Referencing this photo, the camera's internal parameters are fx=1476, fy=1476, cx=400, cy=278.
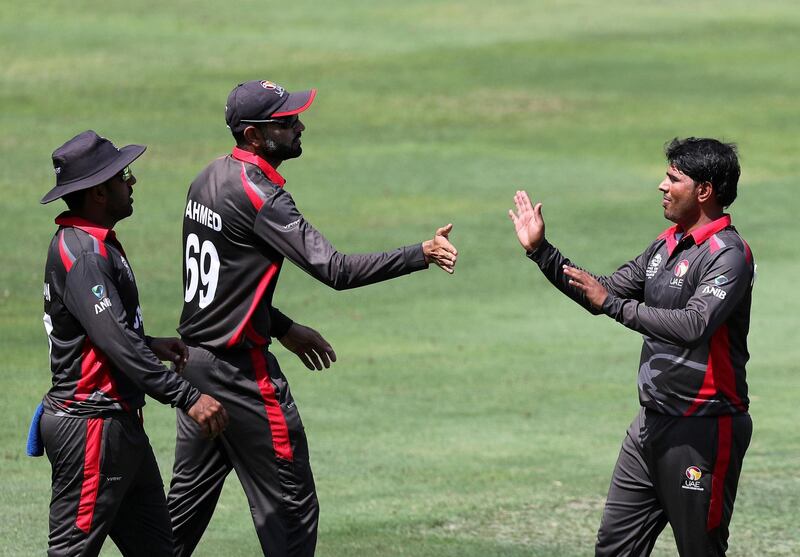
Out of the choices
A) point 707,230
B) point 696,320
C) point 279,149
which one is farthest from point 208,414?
point 707,230

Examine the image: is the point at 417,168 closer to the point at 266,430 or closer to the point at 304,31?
the point at 304,31

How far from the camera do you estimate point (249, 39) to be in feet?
97.0

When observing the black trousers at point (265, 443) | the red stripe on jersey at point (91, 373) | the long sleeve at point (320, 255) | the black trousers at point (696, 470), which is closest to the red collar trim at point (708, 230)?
the black trousers at point (696, 470)

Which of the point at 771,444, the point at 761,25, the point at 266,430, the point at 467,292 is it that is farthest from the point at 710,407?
the point at 761,25

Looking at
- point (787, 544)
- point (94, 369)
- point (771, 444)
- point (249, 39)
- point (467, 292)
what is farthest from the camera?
point (249, 39)

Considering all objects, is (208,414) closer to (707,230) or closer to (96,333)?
(96,333)

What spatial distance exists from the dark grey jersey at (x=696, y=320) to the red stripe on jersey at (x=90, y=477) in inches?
88.9

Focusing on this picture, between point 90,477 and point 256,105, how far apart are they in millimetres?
1849

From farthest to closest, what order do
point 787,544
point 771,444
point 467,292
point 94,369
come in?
point 467,292
point 771,444
point 787,544
point 94,369

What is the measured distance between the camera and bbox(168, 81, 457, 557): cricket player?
6.66 meters

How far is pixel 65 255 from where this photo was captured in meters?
6.25

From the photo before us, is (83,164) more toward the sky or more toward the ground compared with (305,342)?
more toward the sky

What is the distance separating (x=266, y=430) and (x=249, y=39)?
23.6 m

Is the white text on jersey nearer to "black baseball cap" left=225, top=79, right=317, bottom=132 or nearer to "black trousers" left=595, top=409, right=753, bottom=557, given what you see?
"black baseball cap" left=225, top=79, right=317, bottom=132
